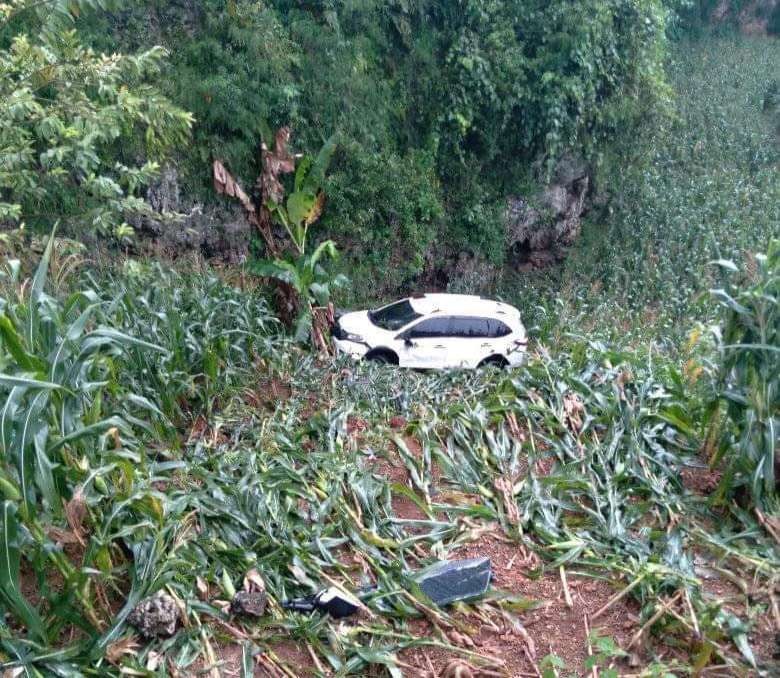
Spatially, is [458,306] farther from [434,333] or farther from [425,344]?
[425,344]

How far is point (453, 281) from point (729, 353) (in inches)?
413

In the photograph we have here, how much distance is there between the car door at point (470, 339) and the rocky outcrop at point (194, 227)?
421cm

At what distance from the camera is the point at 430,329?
10094mm

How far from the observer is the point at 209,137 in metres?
11.4

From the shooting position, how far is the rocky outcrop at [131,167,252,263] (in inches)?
434

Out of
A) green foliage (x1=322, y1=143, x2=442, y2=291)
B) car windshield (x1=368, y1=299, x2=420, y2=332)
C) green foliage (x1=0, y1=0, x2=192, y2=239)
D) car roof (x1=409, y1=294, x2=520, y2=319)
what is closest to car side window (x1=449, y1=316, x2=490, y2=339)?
car roof (x1=409, y1=294, x2=520, y2=319)

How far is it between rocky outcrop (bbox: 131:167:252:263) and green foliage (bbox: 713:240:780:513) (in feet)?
27.1

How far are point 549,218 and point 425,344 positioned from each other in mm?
6902

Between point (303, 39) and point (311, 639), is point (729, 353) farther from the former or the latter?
point (303, 39)

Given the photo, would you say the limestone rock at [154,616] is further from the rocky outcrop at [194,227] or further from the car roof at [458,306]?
the rocky outcrop at [194,227]

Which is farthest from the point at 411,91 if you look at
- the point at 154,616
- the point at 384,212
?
the point at 154,616

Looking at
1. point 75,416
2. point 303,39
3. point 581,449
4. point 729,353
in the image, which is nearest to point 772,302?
point 729,353

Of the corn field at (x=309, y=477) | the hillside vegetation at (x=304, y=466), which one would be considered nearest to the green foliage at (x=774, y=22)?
the hillside vegetation at (x=304, y=466)

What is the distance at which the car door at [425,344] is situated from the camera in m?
9.95
